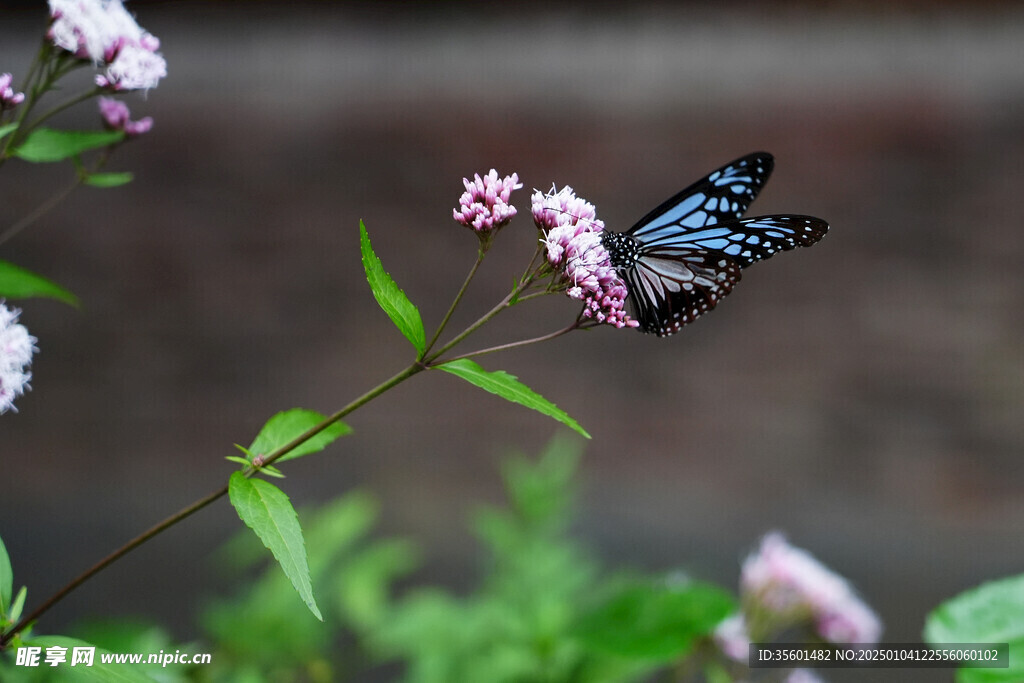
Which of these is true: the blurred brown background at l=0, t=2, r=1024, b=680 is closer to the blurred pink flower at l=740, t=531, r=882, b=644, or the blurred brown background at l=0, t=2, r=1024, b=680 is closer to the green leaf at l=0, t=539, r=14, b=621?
the blurred pink flower at l=740, t=531, r=882, b=644

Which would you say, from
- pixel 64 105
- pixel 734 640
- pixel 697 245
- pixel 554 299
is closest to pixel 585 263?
pixel 697 245

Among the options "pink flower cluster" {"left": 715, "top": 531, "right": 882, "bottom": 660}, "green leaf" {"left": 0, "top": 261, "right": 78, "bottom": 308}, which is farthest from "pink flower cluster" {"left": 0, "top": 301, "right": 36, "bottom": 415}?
"pink flower cluster" {"left": 715, "top": 531, "right": 882, "bottom": 660}

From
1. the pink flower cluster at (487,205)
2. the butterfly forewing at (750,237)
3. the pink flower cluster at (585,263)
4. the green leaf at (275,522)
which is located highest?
the butterfly forewing at (750,237)

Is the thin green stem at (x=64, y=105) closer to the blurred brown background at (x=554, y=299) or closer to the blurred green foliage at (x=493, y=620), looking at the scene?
the blurred green foliage at (x=493, y=620)

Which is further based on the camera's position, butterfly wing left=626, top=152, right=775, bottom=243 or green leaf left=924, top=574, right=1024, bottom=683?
butterfly wing left=626, top=152, right=775, bottom=243

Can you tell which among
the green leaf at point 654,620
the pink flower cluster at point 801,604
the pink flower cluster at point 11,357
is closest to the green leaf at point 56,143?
the pink flower cluster at point 11,357

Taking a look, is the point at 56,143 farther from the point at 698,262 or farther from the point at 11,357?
the point at 698,262
